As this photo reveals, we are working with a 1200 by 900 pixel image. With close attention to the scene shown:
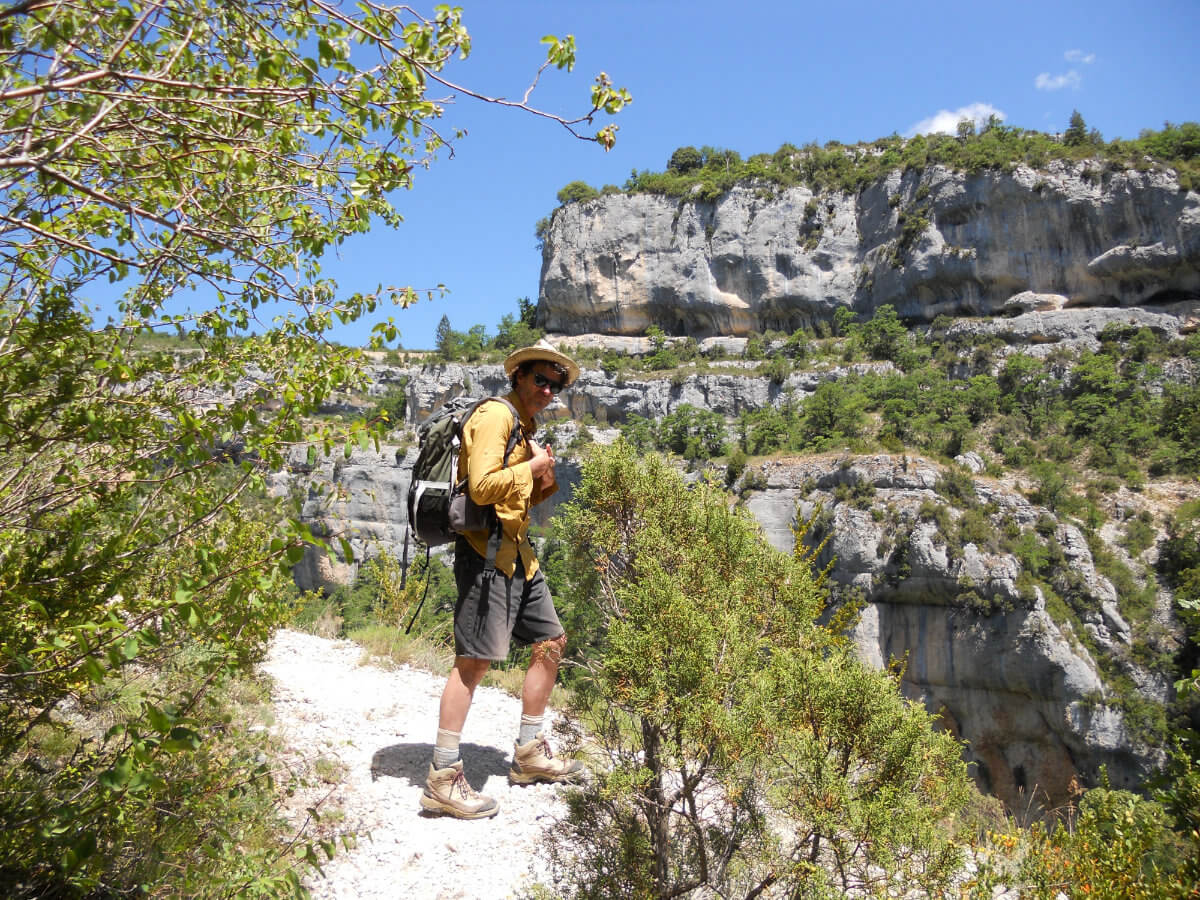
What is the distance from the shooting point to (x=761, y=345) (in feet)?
143

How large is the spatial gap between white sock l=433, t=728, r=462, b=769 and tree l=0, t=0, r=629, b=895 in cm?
75

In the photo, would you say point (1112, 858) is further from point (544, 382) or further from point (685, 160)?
point (685, 160)

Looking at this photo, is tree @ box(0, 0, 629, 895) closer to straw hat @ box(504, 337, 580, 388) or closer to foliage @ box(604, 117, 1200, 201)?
straw hat @ box(504, 337, 580, 388)

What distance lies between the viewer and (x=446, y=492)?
2850 millimetres

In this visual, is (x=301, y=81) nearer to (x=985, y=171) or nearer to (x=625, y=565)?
(x=625, y=565)

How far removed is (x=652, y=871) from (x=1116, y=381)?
3643 centimetres

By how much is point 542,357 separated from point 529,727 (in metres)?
1.65

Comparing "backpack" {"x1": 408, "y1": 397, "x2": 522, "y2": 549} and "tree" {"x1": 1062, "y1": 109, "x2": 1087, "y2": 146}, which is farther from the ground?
"tree" {"x1": 1062, "y1": 109, "x2": 1087, "y2": 146}

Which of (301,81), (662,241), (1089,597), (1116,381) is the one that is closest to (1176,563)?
(1089,597)

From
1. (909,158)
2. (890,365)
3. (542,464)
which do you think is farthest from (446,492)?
(909,158)

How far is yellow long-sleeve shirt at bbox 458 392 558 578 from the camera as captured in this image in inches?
108

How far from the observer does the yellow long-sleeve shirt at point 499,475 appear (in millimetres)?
2746

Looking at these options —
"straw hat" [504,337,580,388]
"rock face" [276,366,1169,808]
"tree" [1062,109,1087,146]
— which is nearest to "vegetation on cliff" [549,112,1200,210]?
"tree" [1062,109,1087,146]

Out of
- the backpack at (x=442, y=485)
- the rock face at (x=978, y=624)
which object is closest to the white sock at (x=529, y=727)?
the backpack at (x=442, y=485)
